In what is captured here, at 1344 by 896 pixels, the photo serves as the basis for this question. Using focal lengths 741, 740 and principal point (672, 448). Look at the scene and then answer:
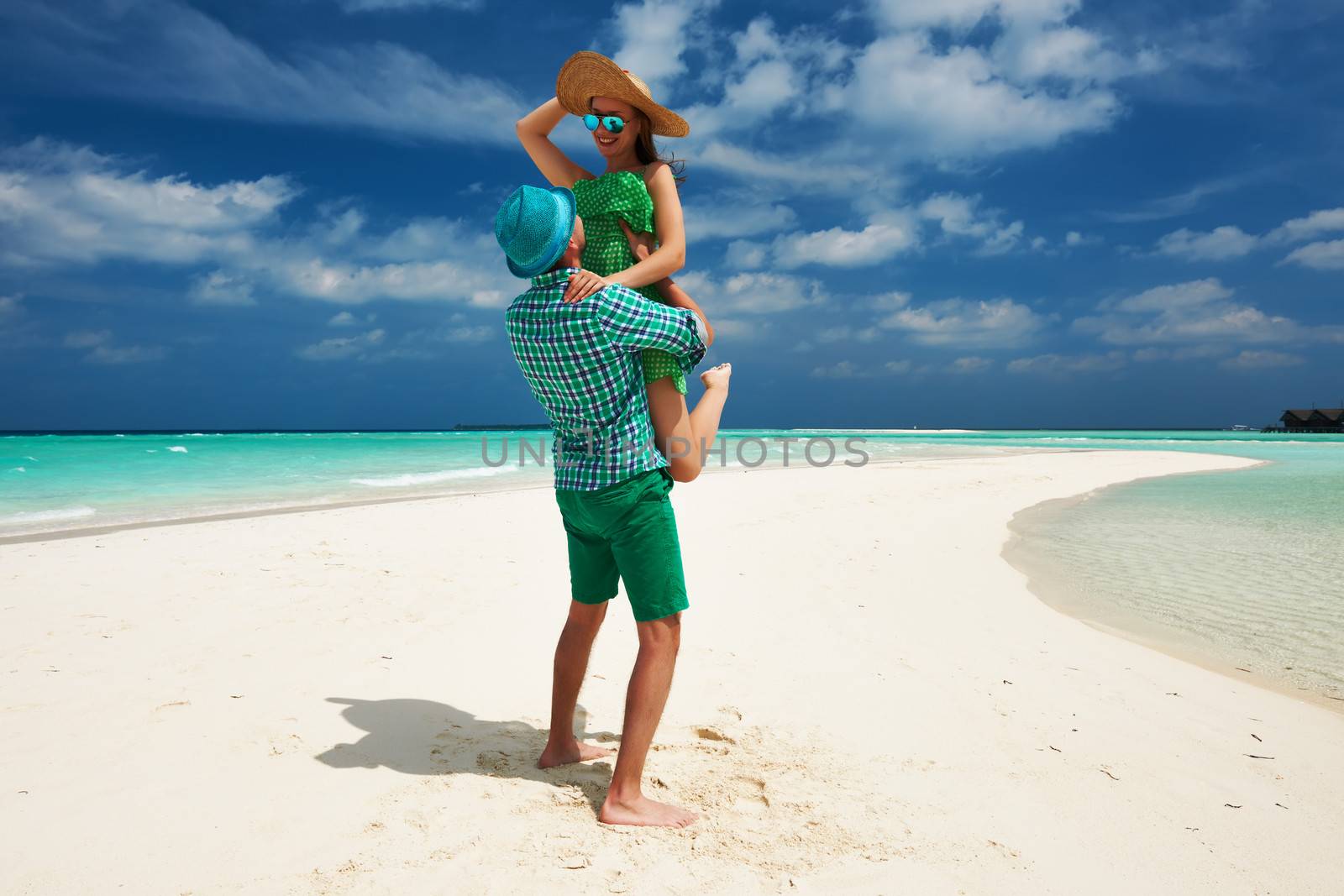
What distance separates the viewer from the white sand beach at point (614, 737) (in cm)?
215

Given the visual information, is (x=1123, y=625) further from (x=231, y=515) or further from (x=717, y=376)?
(x=231, y=515)

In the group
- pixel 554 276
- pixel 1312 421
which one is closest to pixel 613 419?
pixel 554 276

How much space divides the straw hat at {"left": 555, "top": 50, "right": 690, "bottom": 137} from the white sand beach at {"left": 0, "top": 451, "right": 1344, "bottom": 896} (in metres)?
2.36

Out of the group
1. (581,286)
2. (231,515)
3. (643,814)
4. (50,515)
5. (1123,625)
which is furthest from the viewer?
(50,515)

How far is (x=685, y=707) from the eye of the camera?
11.2 ft

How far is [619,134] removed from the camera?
2.54m

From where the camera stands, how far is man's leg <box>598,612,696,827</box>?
2357mm

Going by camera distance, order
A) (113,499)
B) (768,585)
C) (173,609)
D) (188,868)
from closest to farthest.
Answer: (188,868) < (173,609) < (768,585) < (113,499)

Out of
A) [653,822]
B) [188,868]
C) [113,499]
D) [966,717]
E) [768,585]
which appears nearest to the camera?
[188,868]

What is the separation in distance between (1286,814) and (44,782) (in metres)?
4.28

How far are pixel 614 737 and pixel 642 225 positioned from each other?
212cm

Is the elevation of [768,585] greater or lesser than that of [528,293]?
lesser

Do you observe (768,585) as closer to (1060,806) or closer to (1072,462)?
(1060,806)

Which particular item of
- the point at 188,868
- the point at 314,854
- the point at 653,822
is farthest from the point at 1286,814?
the point at 188,868
